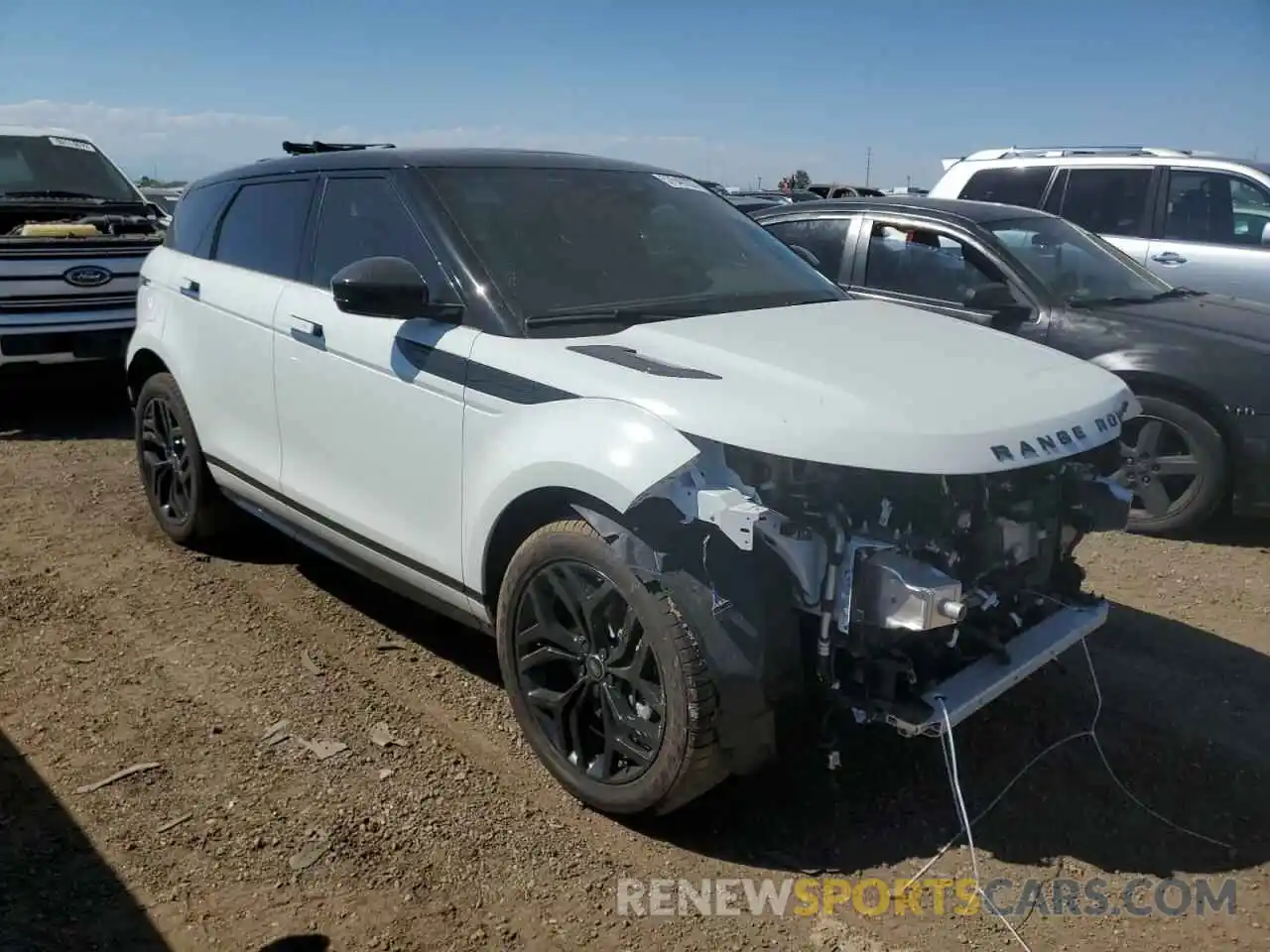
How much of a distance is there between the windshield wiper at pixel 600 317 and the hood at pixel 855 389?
3.3 inches

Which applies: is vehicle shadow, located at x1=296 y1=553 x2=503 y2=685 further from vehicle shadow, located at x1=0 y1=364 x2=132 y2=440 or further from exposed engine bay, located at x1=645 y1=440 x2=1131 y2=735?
vehicle shadow, located at x1=0 y1=364 x2=132 y2=440

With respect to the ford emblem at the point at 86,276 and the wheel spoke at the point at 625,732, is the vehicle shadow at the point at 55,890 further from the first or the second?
the ford emblem at the point at 86,276

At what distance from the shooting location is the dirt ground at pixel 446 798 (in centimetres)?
273

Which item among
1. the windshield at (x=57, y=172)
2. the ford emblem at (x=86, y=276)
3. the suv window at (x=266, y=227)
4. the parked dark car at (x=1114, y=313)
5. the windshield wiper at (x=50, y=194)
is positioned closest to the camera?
the suv window at (x=266, y=227)

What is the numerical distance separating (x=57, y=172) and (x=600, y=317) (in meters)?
8.09

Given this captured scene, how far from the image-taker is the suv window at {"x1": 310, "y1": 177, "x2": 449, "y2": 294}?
12.2ft

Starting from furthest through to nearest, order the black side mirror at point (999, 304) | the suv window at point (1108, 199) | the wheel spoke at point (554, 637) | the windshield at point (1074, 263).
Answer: the suv window at point (1108, 199), the windshield at point (1074, 263), the black side mirror at point (999, 304), the wheel spoke at point (554, 637)

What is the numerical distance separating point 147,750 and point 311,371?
1400mm

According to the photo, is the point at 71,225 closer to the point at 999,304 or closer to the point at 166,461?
the point at 166,461

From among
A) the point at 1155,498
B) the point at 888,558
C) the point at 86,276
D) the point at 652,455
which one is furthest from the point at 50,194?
the point at 888,558

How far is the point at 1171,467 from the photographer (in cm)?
562

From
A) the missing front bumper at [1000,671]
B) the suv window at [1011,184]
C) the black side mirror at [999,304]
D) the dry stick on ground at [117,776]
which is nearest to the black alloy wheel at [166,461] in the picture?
the dry stick on ground at [117,776]

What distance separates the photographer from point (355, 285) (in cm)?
333

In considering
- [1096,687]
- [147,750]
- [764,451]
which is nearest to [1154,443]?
[1096,687]
